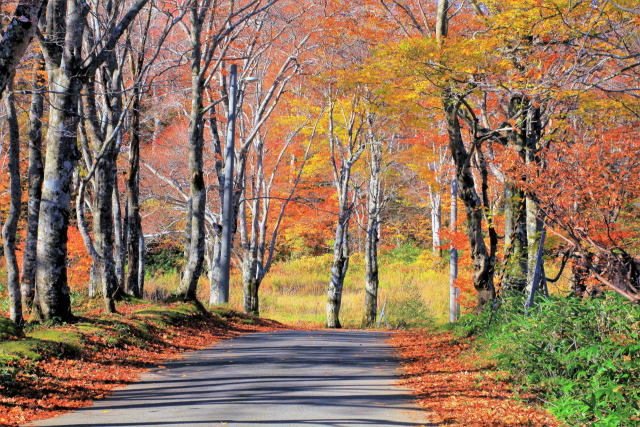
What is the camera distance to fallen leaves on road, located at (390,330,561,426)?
22.5 ft

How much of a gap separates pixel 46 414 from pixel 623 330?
251 inches

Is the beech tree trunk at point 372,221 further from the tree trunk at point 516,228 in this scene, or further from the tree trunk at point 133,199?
the tree trunk at point 516,228

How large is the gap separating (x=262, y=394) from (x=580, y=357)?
3.71 metres

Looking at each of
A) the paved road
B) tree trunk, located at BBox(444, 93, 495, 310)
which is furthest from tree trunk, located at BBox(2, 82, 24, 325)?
tree trunk, located at BBox(444, 93, 495, 310)

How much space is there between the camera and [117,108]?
16.7 metres

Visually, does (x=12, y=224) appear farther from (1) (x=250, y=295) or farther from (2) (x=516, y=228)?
(1) (x=250, y=295)

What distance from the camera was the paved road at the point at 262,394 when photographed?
6492 millimetres

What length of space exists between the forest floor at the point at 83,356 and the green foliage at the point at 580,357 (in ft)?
17.2

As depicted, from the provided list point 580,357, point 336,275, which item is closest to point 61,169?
point 580,357

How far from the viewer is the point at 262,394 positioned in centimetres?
780

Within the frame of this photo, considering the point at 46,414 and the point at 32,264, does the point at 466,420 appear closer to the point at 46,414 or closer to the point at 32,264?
the point at 46,414

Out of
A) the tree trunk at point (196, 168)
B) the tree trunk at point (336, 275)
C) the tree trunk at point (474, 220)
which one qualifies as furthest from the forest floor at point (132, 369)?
the tree trunk at point (336, 275)

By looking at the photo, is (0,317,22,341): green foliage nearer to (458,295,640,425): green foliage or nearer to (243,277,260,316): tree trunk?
(458,295,640,425): green foliage

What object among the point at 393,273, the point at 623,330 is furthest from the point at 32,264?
the point at 393,273
